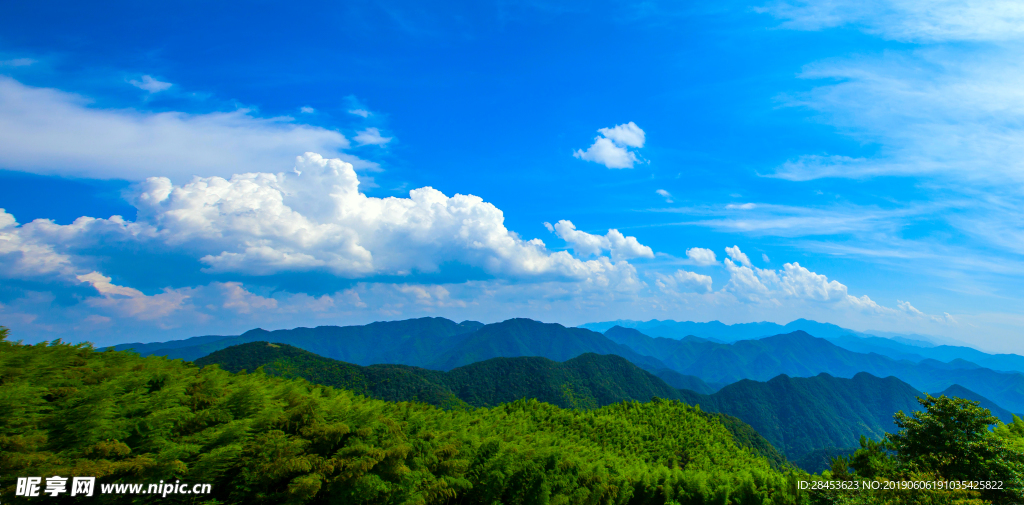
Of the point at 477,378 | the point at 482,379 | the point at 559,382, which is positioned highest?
the point at 477,378

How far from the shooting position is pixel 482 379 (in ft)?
539

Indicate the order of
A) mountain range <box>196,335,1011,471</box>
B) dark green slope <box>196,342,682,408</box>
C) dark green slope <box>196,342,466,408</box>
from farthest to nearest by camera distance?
dark green slope <box>196,342,682,408</box>
mountain range <box>196,335,1011,471</box>
dark green slope <box>196,342,466,408</box>

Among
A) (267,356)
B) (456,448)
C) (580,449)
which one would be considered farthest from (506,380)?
(456,448)

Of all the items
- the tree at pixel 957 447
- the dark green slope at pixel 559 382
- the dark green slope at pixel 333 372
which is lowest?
the dark green slope at pixel 559 382

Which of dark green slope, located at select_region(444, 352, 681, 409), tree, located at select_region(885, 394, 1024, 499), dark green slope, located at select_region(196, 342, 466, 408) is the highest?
tree, located at select_region(885, 394, 1024, 499)

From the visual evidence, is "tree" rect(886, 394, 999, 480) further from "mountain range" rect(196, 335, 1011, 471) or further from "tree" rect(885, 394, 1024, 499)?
"mountain range" rect(196, 335, 1011, 471)

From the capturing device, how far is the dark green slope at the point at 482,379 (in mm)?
116625

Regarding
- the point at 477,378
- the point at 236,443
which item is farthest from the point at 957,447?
the point at 477,378

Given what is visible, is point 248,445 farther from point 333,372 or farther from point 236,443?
point 333,372

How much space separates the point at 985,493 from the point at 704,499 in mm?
11217

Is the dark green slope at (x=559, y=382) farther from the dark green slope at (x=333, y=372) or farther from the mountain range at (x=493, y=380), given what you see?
the dark green slope at (x=333, y=372)

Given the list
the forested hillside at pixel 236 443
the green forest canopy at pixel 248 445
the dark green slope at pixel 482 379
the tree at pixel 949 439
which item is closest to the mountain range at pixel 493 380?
the dark green slope at pixel 482 379

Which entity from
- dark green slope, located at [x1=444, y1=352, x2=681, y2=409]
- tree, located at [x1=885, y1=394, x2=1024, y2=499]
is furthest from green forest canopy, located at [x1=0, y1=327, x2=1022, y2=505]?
dark green slope, located at [x1=444, y1=352, x2=681, y2=409]

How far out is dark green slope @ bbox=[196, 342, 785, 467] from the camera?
11662 cm
